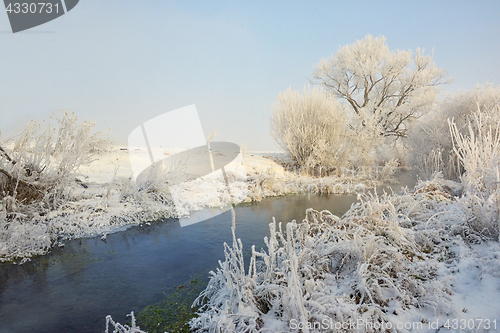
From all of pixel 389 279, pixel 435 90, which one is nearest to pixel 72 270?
pixel 389 279

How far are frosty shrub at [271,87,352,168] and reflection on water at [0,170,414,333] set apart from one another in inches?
263

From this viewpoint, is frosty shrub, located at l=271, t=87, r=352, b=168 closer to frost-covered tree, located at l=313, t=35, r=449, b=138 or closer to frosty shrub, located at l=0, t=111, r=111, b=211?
frost-covered tree, located at l=313, t=35, r=449, b=138

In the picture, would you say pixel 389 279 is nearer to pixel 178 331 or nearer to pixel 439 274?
pixel 439 274

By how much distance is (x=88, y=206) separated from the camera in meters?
5.22

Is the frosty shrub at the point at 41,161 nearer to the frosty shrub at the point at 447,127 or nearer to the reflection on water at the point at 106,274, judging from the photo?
the reflection on water at the point at 106,274

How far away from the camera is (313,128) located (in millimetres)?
11367

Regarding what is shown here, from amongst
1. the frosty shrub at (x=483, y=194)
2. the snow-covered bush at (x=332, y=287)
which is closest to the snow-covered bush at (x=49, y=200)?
the snow-covered bush at (x=332, y=287)

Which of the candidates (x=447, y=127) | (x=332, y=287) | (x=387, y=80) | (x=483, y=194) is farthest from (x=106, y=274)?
(x=387, y=80)

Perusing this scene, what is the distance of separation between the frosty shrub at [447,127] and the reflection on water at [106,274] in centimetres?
555

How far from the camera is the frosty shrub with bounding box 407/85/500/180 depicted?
23.3ft

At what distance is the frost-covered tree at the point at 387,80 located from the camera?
48.1 feet

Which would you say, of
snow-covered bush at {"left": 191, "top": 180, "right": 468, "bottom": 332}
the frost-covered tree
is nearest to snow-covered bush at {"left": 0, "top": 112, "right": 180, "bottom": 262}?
snow-covered bush at {"left": 191, "top": 180, "right": 468, "bottom": 332}

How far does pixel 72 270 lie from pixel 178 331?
80.3 inches

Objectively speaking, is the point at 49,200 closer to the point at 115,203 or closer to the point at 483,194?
the point at 115,203
